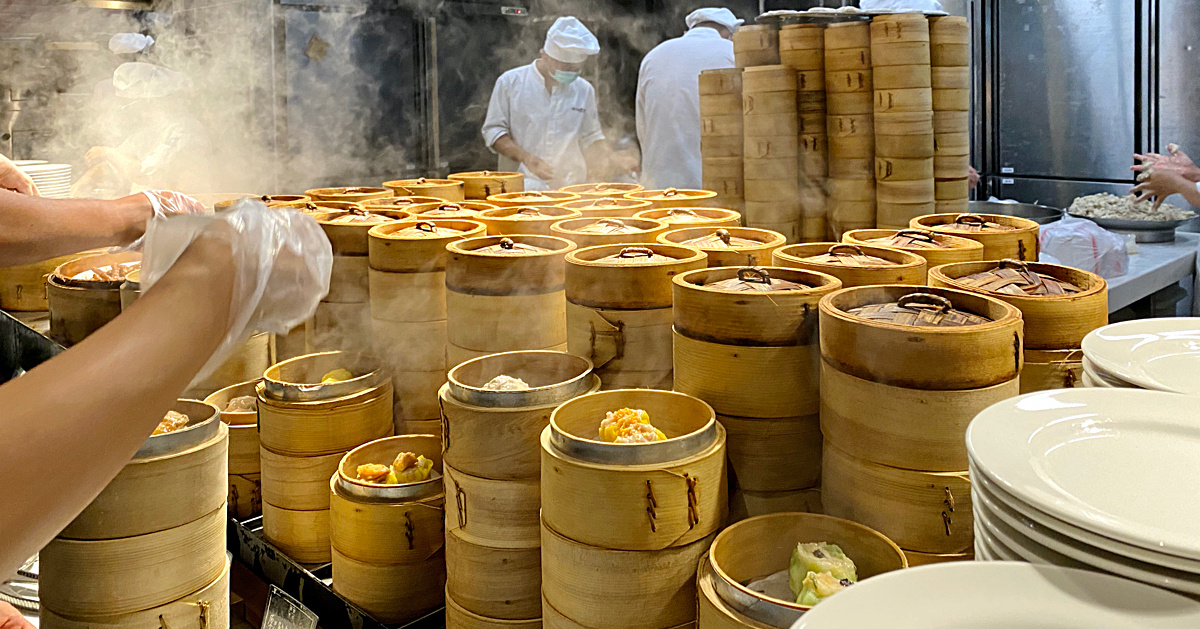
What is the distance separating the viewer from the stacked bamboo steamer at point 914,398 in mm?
1260

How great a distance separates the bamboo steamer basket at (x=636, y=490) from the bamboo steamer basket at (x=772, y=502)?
0.14 m

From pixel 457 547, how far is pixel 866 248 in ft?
3.32

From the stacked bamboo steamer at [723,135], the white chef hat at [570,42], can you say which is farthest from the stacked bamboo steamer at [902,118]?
the white chef hat at [570,42]

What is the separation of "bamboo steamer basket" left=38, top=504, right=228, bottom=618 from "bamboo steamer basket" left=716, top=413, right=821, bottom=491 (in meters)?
1.16

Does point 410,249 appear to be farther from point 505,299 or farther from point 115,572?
point 115,572

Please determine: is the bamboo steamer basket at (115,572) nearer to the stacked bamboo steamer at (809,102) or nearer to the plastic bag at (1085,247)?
the stacked bamboo steamer at (809,102)

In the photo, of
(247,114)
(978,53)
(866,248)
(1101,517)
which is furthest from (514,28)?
(1101,517)

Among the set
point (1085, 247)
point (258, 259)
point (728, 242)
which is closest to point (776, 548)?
point (728, 242)

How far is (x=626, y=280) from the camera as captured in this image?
1740 mm

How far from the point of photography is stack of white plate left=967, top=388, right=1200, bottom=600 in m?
0.73

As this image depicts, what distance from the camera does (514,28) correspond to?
6602 millimetres

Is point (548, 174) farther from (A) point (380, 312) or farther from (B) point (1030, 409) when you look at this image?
(B) point (1030, 409)

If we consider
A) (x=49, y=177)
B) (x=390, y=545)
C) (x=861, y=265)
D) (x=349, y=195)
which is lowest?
(x=390, y=545)

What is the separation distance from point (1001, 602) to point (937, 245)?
1.19 m
